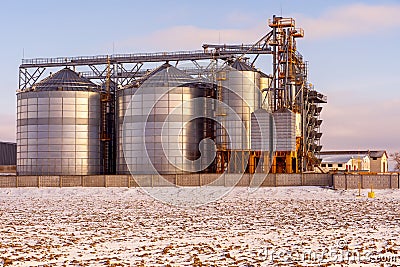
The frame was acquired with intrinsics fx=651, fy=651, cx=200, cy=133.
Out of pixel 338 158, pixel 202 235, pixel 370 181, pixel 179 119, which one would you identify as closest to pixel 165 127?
pixel 179 119

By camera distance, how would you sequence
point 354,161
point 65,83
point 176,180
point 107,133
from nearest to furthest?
point 176,180 < point 107,133 < point 65,83 < point 354,161

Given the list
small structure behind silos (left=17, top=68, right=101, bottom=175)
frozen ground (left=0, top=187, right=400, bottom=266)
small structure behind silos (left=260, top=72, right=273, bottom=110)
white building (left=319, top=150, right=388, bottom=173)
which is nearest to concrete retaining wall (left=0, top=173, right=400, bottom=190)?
small structure behind silos (left=17, top=68, right=101, bottom=175)

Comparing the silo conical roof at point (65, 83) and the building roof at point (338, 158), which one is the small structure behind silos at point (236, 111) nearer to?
the silo conical roof at point (65, 83)

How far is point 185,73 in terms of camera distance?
88.4 meters

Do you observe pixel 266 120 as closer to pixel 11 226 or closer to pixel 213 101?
pixel 213 101

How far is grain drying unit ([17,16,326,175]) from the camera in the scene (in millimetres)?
80750

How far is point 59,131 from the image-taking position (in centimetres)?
8512

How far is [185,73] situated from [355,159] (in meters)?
68.1

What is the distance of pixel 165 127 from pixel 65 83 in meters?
17.2

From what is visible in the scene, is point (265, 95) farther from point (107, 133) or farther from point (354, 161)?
point (354, 161)

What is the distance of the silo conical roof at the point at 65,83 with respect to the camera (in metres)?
87.8

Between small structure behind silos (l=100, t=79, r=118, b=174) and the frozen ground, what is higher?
small structure behind silos (l=100, t=79, r=118, b=174)

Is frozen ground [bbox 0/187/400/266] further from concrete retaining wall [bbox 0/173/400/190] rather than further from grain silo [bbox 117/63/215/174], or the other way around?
grain silo [bbox 117/63/215/174]

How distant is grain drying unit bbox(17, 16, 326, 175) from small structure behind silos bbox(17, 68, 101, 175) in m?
0.13
